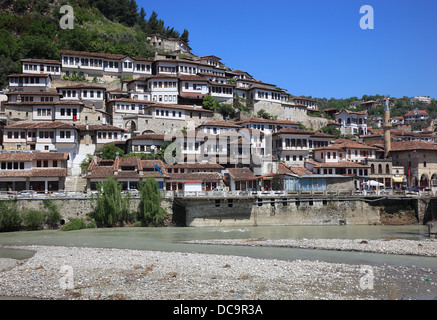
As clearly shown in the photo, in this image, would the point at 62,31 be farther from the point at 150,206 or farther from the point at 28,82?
the point at 150,206

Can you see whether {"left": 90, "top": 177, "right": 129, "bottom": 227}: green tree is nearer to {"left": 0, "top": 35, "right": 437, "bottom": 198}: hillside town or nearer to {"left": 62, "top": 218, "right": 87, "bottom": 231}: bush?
{"left": 62, "top": 218, "right": 87, "bottom": 231}: bush

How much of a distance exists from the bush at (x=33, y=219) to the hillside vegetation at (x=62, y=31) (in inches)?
1510

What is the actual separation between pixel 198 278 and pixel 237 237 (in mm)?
13469

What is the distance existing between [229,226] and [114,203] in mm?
11414

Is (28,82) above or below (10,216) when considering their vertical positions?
above

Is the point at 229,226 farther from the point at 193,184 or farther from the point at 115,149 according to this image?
the point at 115,149

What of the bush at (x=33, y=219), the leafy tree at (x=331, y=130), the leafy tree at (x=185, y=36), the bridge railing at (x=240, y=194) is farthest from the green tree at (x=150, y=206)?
the leafy tree at (x=185, y=36)

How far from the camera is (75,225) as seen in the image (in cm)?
3516

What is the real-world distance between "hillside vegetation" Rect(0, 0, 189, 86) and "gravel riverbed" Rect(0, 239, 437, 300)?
5376cm

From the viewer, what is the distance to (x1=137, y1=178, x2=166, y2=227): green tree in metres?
36.5

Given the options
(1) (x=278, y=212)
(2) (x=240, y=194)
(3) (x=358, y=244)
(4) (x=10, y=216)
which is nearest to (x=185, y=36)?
(2) (x=240, y=194)

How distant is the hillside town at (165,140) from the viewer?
4219 cm

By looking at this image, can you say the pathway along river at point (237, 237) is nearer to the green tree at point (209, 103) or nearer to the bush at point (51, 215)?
the bush at point (51, 215)
